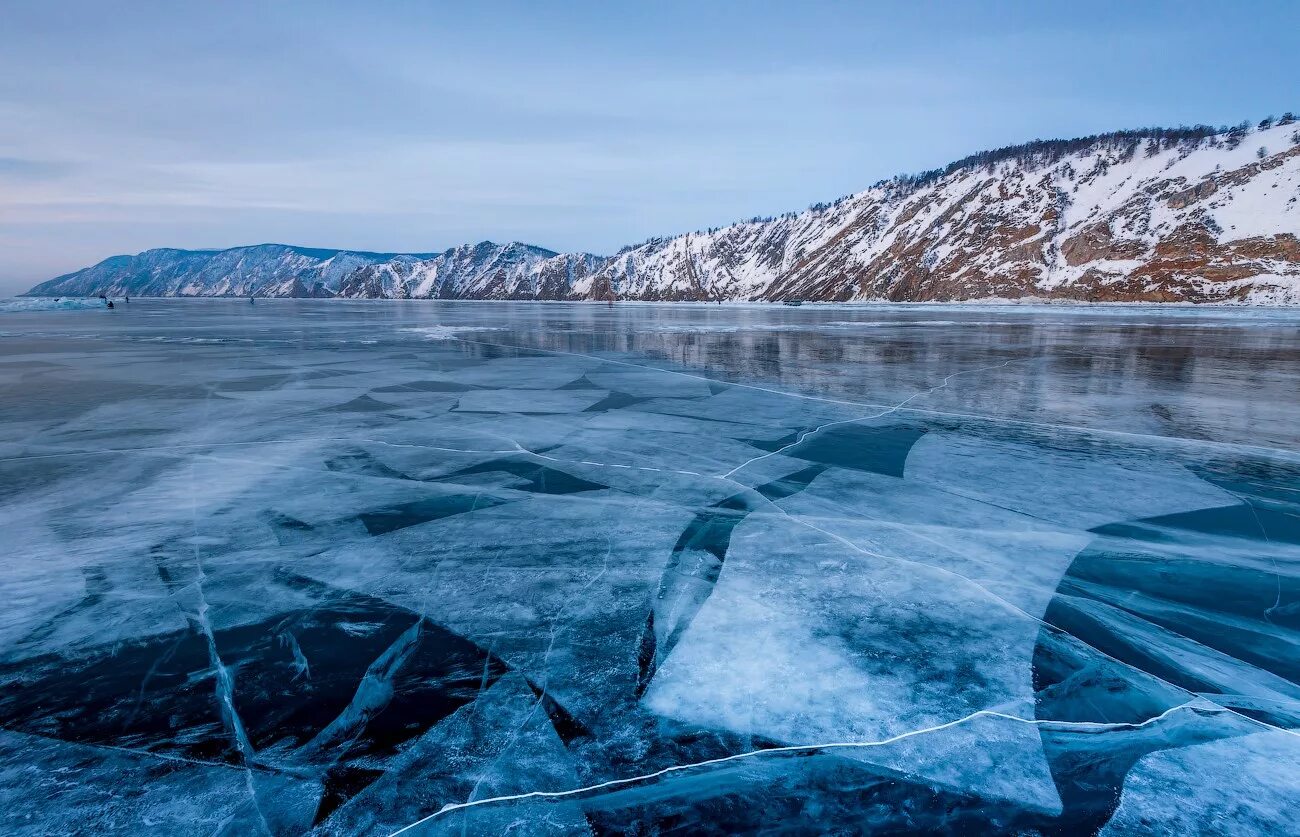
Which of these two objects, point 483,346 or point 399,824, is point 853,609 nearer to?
point 399,824

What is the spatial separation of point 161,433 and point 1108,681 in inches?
346

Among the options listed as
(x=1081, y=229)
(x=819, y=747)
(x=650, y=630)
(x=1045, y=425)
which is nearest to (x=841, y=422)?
(x=1045, y=425)

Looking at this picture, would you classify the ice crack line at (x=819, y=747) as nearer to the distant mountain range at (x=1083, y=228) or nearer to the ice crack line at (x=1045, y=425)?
the ice crack line at (x=1045, y=425)

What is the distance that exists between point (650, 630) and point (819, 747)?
99cm

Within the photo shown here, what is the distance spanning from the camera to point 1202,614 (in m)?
3.10

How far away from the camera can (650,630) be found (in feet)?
9.73

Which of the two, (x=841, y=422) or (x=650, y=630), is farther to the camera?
(x=841, y=422)

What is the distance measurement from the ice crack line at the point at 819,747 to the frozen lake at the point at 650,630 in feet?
0.04

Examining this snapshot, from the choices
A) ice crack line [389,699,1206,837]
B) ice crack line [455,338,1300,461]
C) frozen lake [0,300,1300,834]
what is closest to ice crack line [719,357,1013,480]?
frozen lake [0,300,1300,834]

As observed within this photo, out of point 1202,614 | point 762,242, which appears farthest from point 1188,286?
point 762,242

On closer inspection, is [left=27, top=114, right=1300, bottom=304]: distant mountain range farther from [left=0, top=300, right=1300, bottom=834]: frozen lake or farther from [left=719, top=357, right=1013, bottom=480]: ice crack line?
[left=0, top=300, right=1300, bottom=834]: frozen lake

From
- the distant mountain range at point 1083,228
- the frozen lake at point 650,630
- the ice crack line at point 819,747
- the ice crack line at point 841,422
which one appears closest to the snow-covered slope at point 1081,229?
the distant mountain range at point 1083,228

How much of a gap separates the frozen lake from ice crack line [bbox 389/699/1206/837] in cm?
1

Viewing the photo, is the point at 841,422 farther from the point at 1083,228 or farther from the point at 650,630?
the point at 1083,228
